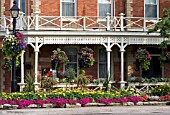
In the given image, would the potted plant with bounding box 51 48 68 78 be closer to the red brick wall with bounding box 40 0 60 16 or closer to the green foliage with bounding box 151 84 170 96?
the red brick wall with bounding box 40 0 60 16

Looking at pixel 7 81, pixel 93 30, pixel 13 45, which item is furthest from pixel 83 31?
pixel 7 81

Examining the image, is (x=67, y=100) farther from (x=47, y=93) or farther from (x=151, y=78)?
(x=151, y=78)

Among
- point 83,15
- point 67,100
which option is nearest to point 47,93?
point 67,100

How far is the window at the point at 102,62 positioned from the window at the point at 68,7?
9.90 feet

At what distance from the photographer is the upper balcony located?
26000mm

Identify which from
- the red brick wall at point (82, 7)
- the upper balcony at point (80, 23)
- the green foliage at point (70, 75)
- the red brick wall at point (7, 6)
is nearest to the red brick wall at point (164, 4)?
the upper balcony at point (80, 23)

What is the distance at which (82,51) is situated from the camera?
25781 millimetres

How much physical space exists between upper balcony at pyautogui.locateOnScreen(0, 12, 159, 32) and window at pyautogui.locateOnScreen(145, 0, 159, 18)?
450 mm

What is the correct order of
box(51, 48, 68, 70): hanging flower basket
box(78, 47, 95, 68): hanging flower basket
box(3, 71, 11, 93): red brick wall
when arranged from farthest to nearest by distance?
box(3, 71, 11, 93): red brick wall
box(78, 47, 95, 68): hanging flower basket
box(51, 48, 68, 70): hanging flower basket

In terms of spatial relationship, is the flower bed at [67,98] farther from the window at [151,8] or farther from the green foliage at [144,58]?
the window at [151,8]

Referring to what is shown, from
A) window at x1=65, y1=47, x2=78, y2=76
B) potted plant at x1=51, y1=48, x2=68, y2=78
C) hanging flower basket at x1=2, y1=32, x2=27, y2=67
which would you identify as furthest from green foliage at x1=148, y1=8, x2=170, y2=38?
hanging flower basket at x1=2, y1=32, x2=27, y2=67

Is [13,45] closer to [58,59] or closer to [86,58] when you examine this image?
[58,59]

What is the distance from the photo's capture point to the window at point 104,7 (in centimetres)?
2873

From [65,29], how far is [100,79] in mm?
4212
